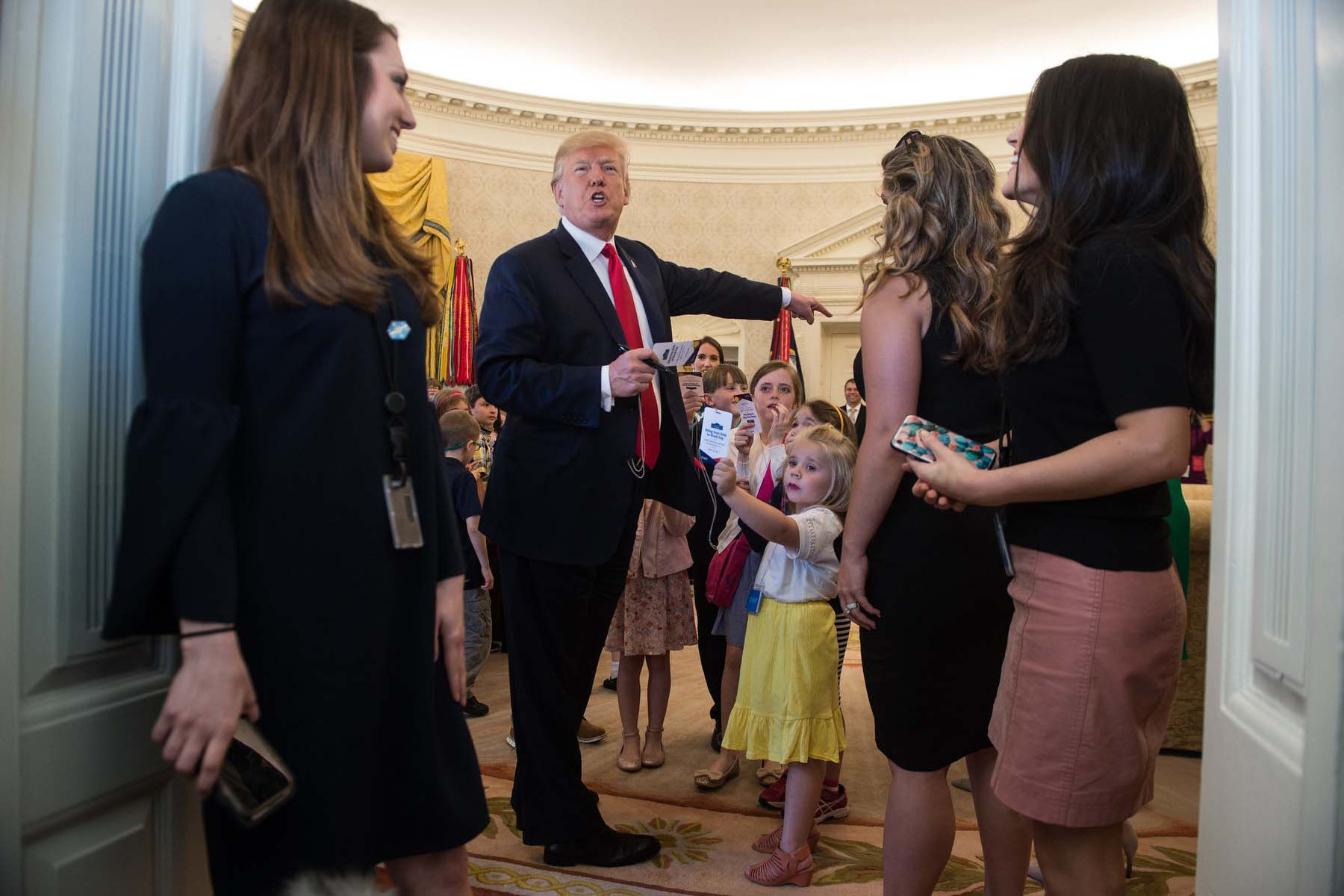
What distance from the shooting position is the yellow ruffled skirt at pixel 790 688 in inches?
97.7

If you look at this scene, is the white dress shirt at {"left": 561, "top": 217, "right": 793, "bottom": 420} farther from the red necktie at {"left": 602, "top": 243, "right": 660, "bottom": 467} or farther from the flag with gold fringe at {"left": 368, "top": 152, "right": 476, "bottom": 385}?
the flag with gold fringe at {"left": 368, "top": 152, "right": 476, "bottom": 385}

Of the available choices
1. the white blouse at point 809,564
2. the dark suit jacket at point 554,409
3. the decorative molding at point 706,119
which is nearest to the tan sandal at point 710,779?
the white blouse at point 809,564

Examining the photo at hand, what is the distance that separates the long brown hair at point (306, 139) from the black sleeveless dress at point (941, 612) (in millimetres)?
1064

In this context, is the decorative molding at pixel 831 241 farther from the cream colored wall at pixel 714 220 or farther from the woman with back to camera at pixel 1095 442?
the woman with back to camera at pixel 1095 442

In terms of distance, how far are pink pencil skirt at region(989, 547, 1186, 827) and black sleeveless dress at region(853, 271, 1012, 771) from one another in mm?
394

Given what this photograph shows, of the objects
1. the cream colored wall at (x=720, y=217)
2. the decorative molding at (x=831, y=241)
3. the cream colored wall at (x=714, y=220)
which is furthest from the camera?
the cream colored wall at (x=720, y=217)

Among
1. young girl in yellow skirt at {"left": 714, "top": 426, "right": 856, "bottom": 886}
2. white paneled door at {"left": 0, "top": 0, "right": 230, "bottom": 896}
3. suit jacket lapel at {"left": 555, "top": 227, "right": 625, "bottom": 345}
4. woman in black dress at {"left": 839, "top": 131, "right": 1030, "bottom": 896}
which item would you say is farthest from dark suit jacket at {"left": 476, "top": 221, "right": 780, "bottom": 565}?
white paneled door at {"left": 0, "top": 0, "right": 230, "bottom": 896}

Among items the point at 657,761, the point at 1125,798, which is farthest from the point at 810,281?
the point at 1125,798

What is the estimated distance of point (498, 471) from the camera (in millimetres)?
2430

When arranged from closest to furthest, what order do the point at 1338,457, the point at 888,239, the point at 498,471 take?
the point at 1338,457 < the point at 888,239 < the point at 498,471

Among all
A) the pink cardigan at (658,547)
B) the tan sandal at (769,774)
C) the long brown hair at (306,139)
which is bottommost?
the tan sandal at (769,774)

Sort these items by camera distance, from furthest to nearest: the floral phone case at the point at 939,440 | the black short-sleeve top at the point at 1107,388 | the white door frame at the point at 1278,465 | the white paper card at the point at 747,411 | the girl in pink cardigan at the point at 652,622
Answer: the girl in pink cardigan at the point at 652,622 → the white paper card at the point at 747,411 → the floral phone case at the point at 939,440 → the black short-sleeve top at the point at 1107,388 → the white door frame at the point at 1278,465

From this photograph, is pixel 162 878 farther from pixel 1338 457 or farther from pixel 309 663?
pixel 1338 457

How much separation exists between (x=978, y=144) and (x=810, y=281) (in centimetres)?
246
